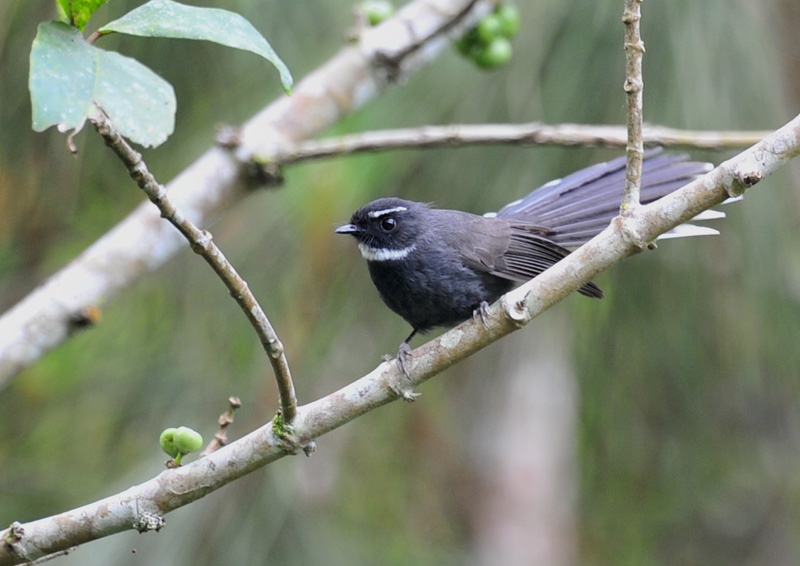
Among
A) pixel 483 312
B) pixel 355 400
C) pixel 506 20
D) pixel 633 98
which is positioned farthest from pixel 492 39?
pixel 355 400

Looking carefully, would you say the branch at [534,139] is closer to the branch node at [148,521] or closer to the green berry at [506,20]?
the green berry at [506,20]

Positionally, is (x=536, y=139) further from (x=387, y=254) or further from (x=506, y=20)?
(x=506, y=20)

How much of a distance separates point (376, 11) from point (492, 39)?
630 millimetres

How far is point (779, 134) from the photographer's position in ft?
7.16

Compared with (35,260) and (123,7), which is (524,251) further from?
(35,260)

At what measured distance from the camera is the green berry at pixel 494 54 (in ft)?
12.4

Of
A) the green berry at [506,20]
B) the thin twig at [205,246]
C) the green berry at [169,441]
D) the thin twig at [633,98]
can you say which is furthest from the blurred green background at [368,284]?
the thin twig at [205,246]

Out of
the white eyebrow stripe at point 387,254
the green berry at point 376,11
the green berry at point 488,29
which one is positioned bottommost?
the white eyebrow stripe at point 387,254

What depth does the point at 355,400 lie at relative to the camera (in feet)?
7.54

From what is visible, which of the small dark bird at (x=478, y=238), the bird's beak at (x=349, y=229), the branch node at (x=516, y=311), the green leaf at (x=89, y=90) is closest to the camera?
the green leaf at (x=89, y=90)

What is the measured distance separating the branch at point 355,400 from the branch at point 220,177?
1074 mm

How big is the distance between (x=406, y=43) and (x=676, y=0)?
116 cm

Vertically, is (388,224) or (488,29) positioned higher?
(488,29)

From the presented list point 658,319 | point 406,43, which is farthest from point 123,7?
point 658,319
